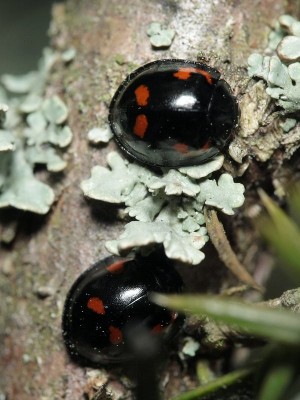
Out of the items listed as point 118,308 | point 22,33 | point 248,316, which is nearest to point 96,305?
point 118,308

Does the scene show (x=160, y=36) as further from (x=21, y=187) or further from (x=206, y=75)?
(x=21, y=187)

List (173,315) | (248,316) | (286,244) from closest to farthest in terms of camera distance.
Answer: (248,316), (286,244), (173,315)

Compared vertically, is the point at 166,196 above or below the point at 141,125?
below

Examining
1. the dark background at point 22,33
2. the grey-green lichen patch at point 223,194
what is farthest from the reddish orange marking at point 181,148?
the dark background at point 22,33

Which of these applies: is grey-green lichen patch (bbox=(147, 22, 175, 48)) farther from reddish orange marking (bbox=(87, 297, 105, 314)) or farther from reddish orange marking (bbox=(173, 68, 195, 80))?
reddish orange marking (bbox=(87, 297, 105, 314))

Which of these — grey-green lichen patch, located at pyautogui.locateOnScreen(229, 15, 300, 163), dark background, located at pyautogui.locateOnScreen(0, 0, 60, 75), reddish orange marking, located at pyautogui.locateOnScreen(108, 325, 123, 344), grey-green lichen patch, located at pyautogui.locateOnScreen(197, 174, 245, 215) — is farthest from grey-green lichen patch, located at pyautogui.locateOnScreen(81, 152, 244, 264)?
dark background, located at pyautogui.locateOnScreen(0, 0, 60, 75)

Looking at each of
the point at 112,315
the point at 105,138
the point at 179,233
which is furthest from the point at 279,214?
the point at 105,138

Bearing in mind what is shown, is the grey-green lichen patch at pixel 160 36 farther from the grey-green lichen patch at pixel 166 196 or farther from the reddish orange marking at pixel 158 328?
the reddish orange marking at pixel 158 328

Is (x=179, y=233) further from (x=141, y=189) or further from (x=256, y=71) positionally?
(x=256, y=71)
